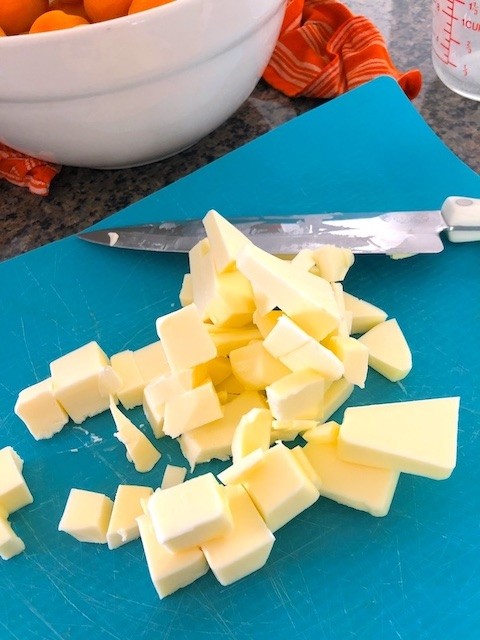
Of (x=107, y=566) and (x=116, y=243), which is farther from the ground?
(x=116, y=243)

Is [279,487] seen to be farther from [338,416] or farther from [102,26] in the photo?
Answer: [102,26]

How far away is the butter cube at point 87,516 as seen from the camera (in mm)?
954

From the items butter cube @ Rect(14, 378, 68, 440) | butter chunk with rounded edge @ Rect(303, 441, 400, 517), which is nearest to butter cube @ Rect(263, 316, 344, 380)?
butter chunk with rounded edge @ Rect(303, 441, 400, 517)

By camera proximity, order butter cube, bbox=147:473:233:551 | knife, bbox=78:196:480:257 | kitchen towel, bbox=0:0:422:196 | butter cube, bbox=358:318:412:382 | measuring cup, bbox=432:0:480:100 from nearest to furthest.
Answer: butter cube, bbox=147:473:233:551 < butter cube, bbox=358:318:412:382 < knife, bbox=78:196:480:257 < measuring cup, bbox=432:0:480:100 < kitchen towel, bbox=0:0:422:196

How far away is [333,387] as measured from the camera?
1035mm

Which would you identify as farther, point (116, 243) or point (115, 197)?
point (115, 197)

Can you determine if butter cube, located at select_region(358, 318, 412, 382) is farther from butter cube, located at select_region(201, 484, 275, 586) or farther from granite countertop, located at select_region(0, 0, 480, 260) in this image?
granite countertop, located at select_region(0, 0, 480, 260)

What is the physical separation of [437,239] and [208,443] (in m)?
0.49

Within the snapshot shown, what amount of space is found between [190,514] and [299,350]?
0.26m

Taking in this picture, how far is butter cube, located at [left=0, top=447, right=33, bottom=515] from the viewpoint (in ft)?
3.22

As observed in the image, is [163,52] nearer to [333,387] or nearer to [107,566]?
[333,387]

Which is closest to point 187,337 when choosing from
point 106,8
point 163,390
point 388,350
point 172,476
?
point 163,390

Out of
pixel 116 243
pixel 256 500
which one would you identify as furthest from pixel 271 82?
pixel 256 500

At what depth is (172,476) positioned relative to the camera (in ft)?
3.32
